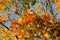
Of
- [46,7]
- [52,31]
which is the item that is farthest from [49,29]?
[46,7]

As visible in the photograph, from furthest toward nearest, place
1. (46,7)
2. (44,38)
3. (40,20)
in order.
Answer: (46,7) < (44,38) < (40,20)

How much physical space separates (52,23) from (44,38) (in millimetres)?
1315

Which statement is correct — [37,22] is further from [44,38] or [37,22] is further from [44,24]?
[44,38]

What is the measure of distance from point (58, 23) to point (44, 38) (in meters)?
1.55

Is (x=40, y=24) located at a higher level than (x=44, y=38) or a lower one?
higher

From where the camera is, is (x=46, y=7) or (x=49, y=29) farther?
(x=46, y=7)

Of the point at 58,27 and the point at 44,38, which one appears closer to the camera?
the point at 58,27

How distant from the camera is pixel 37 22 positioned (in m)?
13.9

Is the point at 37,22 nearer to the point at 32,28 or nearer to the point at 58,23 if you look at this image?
the point at 32,28

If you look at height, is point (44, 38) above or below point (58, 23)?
below

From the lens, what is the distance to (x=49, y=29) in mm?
13914

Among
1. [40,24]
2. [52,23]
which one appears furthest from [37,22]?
[52,23]

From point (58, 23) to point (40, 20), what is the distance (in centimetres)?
134

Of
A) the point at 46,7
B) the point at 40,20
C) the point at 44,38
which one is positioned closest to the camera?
the point at 40,20
